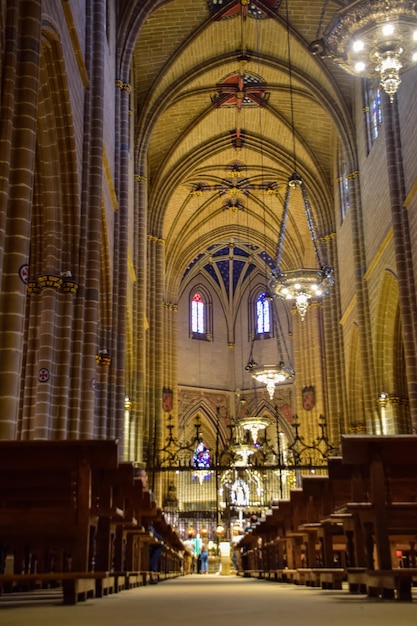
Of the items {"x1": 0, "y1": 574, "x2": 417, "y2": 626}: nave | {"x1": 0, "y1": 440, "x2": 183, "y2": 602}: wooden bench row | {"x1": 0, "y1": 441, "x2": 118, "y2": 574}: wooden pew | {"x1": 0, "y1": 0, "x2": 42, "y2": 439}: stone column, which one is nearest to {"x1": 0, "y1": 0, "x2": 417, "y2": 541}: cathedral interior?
Result: {"x1": 0, "y1": 0, "x2": 42, "y2": 439}: stone column

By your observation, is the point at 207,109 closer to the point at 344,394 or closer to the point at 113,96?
the point at 113,96

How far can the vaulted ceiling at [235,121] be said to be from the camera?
21516 millimetres

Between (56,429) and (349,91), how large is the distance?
51.2 ft

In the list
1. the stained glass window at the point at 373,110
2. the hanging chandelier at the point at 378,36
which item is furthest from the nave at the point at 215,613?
Result: the stained glass window at the point at 373,110

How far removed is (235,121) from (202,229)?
7.47 m

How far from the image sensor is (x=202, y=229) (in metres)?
33.7

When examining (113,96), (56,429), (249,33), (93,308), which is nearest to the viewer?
(56,429)

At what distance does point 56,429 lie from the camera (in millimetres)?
11312

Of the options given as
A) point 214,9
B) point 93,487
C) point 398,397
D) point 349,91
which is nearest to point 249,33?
point 214,9

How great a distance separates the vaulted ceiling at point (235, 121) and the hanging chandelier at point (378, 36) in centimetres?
708

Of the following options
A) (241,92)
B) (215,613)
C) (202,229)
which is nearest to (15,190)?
(215,613)

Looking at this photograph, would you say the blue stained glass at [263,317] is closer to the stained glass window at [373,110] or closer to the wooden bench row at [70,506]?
the stained glass window at [373,110]

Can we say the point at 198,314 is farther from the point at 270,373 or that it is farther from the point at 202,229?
the point at 270,373

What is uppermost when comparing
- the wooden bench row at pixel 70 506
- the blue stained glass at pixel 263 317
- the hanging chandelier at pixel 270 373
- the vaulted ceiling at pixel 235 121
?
the vaulted ceiling at pixel 235 121
